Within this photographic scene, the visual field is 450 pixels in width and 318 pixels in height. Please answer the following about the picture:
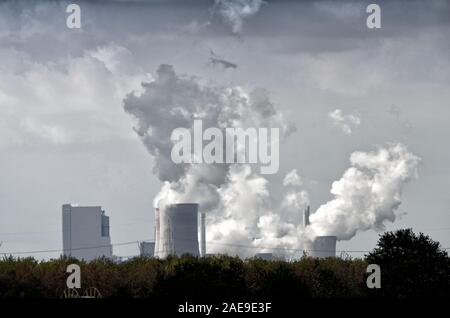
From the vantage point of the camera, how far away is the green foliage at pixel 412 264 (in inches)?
2613

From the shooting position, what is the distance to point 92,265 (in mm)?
69250

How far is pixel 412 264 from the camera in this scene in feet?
221

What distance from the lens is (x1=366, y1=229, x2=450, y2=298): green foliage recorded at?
66.4 metres
